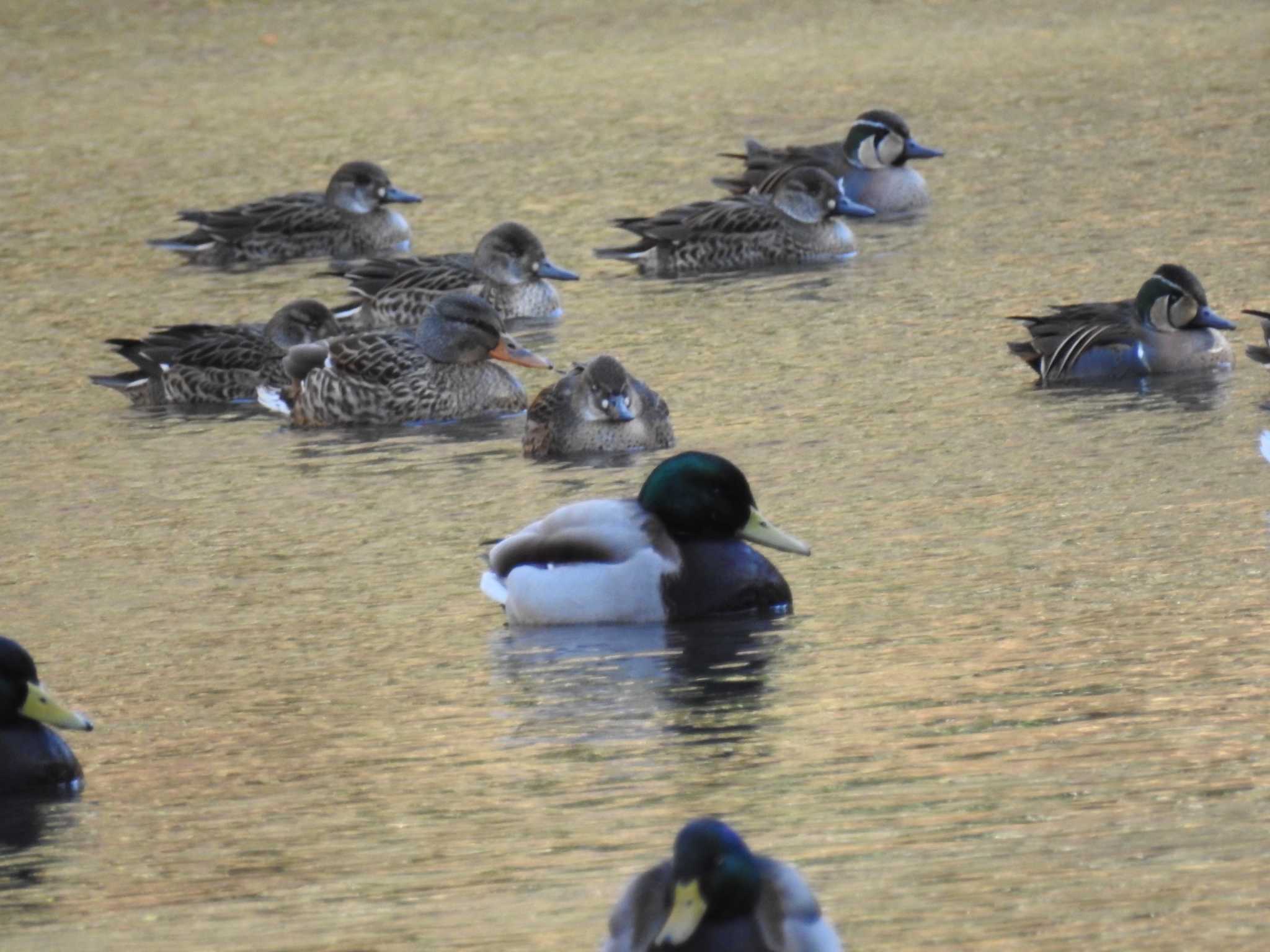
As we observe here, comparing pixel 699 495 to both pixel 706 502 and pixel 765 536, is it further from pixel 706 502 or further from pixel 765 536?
pixel 765 536

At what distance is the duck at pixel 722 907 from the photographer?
213 inches

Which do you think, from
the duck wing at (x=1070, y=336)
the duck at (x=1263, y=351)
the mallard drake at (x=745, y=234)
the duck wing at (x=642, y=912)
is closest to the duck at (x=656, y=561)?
the duck at (x=1263, y=351)

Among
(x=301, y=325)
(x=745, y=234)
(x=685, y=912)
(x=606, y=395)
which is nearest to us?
(x=685, y=912)

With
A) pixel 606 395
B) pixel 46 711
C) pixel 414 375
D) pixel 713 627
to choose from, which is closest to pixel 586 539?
pixel 713 627

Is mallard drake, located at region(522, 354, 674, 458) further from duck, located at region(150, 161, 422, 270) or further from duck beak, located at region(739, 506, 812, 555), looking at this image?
duck, located at region(150, 161, 422, 270)

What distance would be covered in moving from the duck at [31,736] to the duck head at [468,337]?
6919 millimetres

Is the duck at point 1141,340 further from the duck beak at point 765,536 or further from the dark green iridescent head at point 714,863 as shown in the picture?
the dark green iridescent head at point 714,863

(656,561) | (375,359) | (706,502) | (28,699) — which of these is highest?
(375,359)

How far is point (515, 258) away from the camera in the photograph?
1766 cm

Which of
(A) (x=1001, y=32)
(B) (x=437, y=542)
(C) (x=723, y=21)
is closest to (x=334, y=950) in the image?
(B) (x=437, y=542)

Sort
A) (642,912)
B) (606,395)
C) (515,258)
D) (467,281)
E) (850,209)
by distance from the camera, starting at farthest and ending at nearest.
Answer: (850,209), (467,281), (515,258), (606,395), (642,912)

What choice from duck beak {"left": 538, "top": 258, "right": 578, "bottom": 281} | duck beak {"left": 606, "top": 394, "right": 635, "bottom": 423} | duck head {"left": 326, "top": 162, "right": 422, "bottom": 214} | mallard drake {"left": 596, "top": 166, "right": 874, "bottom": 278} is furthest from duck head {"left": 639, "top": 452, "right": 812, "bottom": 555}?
duck head {"left": 326, "top": 162, "right": 422, "bottom": 214}

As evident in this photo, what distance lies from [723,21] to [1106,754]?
27.9m

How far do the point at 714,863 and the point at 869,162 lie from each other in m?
16.8
